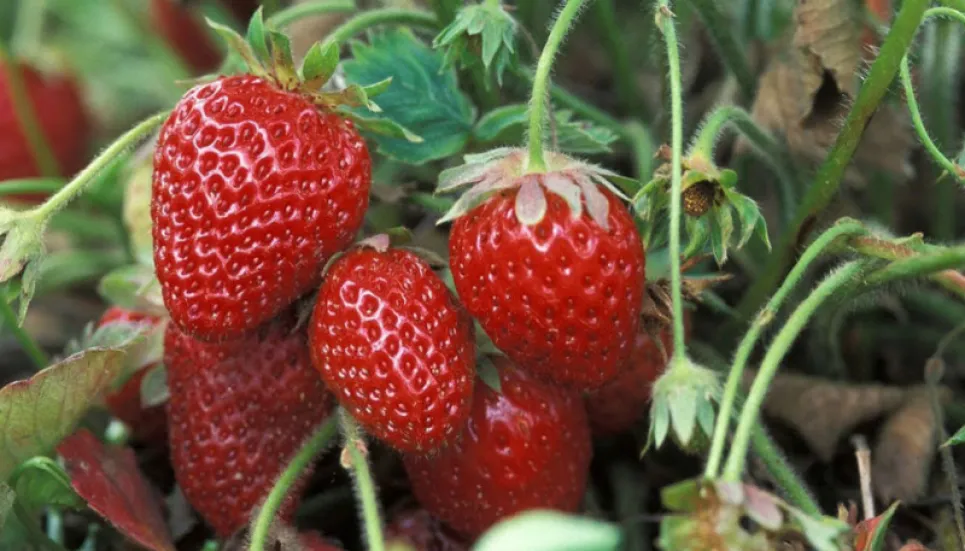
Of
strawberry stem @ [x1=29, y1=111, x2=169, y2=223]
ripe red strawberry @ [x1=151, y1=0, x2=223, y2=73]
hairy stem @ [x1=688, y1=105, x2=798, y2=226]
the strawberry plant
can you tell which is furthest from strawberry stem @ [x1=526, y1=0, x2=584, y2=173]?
ripe red strawberry @ [x1=151, y1=0, x2=223, y2=73]

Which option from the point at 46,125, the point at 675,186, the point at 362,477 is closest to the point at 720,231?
the point at 675,186

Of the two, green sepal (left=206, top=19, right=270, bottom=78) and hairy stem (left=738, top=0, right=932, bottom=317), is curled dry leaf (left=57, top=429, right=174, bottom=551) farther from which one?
hairy stem (left=738, top=0, right=932, bottom=317)

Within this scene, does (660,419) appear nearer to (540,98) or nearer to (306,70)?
(540,98)

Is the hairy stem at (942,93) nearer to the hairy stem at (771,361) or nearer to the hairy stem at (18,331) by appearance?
the hairy stem at (771,361)

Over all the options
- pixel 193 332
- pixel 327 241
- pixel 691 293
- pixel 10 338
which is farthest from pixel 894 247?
pixel 10 338

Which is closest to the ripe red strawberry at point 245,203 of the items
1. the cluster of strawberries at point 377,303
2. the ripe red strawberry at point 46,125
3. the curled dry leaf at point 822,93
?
the cluster of strawberries at point 377,303

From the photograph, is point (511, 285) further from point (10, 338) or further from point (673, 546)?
point (10, 338)
